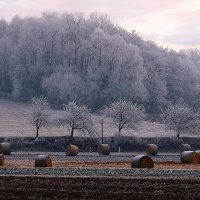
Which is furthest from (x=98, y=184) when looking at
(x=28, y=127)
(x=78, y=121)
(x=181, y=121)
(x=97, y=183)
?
(x=28, y=127)

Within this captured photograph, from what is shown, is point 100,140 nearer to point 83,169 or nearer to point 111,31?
point 83,169

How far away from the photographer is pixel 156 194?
2386cm

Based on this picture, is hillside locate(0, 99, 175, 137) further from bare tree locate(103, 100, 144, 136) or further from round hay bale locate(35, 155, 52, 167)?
round hay bale locate(35, 155, 52, 167)

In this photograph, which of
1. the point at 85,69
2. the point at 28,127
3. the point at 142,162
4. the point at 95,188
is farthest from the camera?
the point at 85,69

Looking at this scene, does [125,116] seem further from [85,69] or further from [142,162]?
[142,162]

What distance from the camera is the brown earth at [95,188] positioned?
76.2ft

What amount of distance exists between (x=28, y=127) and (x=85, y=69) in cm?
3767

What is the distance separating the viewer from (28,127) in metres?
92.8

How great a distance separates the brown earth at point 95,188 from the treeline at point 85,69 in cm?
8664

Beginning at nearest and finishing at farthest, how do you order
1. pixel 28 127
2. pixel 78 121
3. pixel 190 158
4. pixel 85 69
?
pixel 190 158, pixel 78 121, pixel 28 127, pixel 85 69

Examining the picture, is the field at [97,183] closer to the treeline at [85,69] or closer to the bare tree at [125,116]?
the bare tree at [125,116]

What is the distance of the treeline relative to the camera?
4692 inches

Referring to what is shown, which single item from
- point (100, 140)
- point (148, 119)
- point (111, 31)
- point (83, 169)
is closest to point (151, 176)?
point (83, 169)

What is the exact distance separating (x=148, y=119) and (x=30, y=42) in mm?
30922
